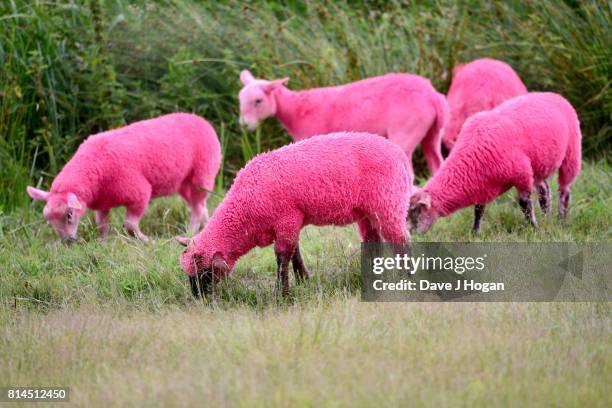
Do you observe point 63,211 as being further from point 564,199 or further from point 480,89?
point 480,89

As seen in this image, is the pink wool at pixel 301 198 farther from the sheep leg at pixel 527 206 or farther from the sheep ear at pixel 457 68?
the sheep ear at pixel 457 68

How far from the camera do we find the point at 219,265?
6.01 m

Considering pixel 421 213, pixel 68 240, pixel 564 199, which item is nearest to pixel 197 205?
pixel 68 240

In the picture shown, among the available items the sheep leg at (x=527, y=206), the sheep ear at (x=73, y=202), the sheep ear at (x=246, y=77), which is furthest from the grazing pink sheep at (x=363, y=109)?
the sheep ear at (x=73, y=202)

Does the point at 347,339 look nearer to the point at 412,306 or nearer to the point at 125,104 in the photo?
the point at 412,306

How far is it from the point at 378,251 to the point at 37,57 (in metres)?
5.01

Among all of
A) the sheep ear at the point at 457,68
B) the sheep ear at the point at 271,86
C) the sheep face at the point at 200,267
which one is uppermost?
the sheep ear at the point at 457,68

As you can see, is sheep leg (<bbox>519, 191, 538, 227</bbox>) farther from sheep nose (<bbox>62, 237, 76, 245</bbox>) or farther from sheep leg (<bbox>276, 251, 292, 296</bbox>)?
sheep nose (<bbox>62, 237, 76, 245</bbox>)

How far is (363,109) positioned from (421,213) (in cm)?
244

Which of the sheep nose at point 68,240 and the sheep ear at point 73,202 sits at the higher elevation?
the sheep ear at point 73,202

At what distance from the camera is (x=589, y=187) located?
877cm

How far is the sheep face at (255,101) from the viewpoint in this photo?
9.86 meters

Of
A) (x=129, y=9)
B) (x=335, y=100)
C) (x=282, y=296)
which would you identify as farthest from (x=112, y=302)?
(x=129, y=9)

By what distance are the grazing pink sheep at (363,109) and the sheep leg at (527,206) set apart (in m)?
2.00
